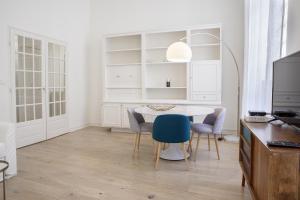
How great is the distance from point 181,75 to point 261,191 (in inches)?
153

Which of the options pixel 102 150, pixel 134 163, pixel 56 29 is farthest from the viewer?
pixel 56 29

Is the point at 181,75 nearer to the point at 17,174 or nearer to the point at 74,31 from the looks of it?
the point at 74,31

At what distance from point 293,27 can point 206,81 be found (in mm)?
2242

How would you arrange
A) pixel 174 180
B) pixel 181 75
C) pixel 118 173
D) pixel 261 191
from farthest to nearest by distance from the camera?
pixel 181 75
pixel 118 173
pixel 174 180
pixel 261 191

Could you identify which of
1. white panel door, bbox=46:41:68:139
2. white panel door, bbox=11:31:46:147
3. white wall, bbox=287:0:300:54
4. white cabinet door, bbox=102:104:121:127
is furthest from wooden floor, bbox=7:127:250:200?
white wall, bbox=287:0:300:54

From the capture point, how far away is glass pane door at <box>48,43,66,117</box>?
15.5ft

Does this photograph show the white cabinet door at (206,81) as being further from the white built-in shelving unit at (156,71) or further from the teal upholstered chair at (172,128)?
the teal upholstered chair at (172,128)

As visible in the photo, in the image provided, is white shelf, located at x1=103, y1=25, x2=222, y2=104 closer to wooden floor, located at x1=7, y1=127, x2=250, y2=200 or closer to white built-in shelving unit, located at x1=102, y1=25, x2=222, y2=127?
white built-in shelving unit, located at x1=102, y1=25, x2=222, y2=127

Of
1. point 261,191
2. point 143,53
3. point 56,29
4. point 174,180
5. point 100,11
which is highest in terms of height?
point 100,11

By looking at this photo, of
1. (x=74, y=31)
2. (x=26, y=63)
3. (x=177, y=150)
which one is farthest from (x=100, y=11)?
(x=177, y=150)

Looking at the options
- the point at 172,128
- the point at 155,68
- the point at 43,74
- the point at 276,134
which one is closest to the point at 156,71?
the point at 155,68

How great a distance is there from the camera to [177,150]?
347 centimetres

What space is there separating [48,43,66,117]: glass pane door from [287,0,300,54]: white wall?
167 inches

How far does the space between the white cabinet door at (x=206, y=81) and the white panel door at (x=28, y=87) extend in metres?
3.08
